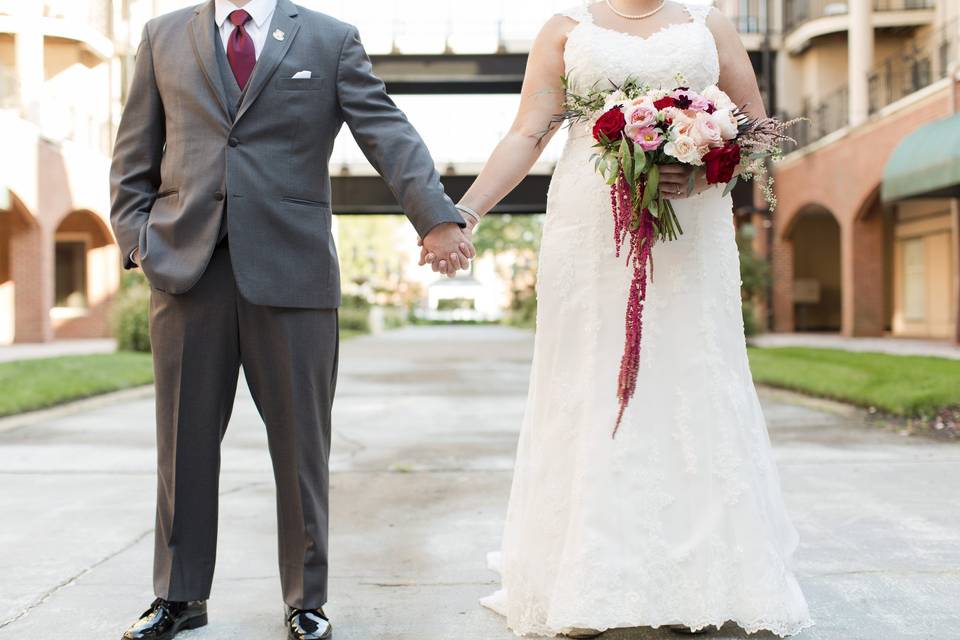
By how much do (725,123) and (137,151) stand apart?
6.00ft

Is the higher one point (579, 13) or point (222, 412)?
point (579, 13)

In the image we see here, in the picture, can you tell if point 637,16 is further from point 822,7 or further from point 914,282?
point 822,7

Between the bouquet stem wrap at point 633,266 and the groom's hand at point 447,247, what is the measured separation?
49 cm

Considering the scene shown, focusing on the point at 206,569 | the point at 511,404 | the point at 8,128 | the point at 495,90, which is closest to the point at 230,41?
the point at 206,569

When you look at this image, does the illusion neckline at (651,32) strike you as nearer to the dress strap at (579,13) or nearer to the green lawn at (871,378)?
the dress strap at (579,13)

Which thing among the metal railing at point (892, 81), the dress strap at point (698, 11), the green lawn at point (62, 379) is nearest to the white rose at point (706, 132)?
the dress strap at point (698, 11)

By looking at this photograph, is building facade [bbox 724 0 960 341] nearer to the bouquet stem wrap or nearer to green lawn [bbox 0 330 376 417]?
green lawn [bbox 0 330 376 417]

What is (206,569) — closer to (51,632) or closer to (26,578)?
(51,632)

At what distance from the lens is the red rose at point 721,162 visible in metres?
2.80

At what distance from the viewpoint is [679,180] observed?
114 inches

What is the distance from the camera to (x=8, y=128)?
68.8 ft

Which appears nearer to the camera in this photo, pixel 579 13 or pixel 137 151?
pixel 137 151

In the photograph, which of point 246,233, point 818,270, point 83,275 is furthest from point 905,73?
point 246,233

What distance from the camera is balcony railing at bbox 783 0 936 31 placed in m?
25.0
